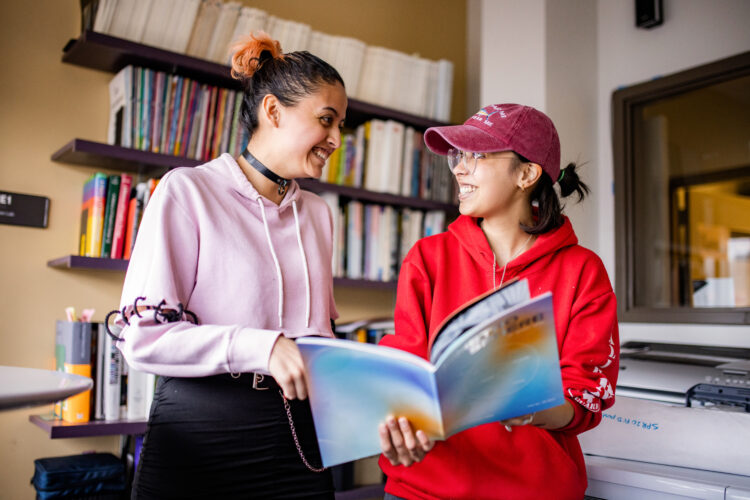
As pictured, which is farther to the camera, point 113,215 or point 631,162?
point 631,162

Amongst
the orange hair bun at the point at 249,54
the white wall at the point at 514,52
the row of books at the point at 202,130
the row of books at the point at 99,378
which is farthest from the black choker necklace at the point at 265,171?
the white wall at the point at 514,52

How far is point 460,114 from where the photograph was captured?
3.17m

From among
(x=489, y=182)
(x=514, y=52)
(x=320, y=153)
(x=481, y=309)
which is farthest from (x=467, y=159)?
(x=514, y=52)

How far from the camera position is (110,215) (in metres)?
2.02

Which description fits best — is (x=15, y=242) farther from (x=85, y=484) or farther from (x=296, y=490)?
(x=296, y=490)

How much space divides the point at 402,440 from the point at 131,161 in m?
1.65

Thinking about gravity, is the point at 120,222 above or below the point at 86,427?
above

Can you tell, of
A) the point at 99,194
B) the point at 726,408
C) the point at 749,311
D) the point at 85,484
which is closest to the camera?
the point at 726,408

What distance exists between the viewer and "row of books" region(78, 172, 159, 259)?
2.00m

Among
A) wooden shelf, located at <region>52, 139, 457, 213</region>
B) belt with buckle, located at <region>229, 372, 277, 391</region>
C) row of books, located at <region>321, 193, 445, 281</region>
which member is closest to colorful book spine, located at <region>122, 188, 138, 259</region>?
wooden shelf, located at <region>52, 139, 457, 213</region>

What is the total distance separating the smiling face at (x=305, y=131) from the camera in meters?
1.24

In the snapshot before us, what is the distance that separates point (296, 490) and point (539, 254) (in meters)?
0.62

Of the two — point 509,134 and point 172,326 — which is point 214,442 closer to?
point 172,326

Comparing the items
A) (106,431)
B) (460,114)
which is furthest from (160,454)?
(460,114)
